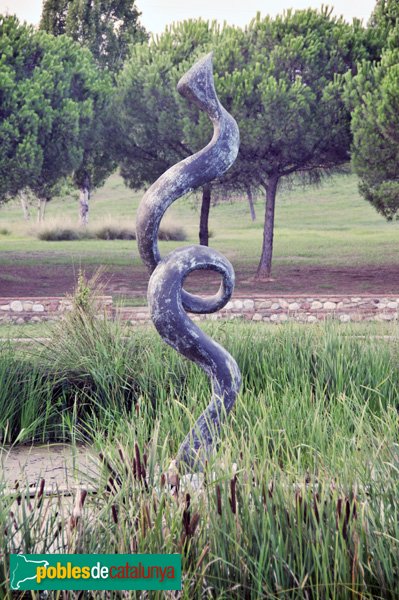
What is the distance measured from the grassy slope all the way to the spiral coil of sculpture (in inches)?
575

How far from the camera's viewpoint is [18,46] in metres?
21.0

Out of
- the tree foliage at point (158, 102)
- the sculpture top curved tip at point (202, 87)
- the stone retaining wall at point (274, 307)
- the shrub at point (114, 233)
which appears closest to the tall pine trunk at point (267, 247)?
the tree foliage at point (158, 102)

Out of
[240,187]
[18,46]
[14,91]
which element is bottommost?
[240,187]

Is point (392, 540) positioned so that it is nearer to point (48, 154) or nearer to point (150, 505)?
point (150, 505)

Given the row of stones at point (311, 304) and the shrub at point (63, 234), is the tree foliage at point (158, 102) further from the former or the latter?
the shrub at point (63, 234)

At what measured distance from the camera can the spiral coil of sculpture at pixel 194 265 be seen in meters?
4.68

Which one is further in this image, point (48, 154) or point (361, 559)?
A: point (48, 154)

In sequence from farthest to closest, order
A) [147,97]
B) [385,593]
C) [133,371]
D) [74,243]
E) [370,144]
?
[74,243], [147,97], [370,144], [133,371], [385,593]

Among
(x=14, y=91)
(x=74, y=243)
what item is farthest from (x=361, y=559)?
(x=74, y=243)

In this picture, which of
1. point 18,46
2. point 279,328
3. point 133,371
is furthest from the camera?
point 18,46

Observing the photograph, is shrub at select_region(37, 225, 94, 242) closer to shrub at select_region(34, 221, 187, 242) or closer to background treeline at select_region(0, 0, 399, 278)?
shrub at select_region(34, 221, 187, 242)

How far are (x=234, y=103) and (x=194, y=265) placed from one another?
16159 millimetres

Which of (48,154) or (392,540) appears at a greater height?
(48,154)

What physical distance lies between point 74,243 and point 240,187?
994 cm
